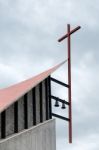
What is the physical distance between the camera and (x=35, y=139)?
27578 mm

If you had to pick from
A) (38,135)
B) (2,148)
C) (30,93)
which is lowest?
(2,148)

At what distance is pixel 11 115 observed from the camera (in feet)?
83.5

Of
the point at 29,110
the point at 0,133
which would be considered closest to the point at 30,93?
the point at 29,110

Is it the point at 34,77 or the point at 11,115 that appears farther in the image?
the point at 34,77

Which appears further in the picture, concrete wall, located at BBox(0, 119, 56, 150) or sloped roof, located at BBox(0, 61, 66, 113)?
concrete wall, located at BBox(0, 119, 56, 150)

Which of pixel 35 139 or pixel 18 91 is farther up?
pixel 18 91

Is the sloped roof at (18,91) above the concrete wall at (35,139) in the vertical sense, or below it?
above

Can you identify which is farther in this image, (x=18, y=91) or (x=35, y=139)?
(x=35, y=139)

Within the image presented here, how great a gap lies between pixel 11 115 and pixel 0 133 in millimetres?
1717

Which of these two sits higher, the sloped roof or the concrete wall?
the sloped roof

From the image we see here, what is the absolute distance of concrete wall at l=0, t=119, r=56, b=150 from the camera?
2367 centimetres

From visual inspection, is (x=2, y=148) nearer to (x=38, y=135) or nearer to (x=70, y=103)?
(x=38, y=135)

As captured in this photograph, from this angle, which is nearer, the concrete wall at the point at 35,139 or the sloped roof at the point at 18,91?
the sloped roof at the point at 18,91

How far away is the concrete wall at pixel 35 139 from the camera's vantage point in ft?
77.7
